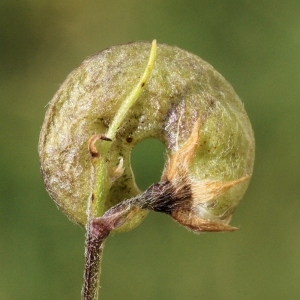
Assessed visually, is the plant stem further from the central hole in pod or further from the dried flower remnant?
the central hole in pod

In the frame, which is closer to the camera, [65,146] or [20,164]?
[65,146]

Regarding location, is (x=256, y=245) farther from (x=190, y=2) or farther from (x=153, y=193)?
(x=153, y=193)

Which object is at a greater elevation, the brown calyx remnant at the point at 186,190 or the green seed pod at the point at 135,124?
the green seed pod at the point at 135,124

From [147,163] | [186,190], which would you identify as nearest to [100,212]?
[186,190]

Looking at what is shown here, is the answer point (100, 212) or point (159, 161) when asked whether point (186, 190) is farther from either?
point (159, 161)

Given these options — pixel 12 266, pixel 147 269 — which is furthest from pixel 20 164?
pixel 147 269

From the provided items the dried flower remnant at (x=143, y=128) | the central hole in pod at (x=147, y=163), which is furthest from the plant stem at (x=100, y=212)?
the central hole in pod at (x=147, y=163)

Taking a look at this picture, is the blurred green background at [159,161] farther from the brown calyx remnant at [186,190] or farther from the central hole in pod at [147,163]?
the brown calyx remnant at [186,190]
